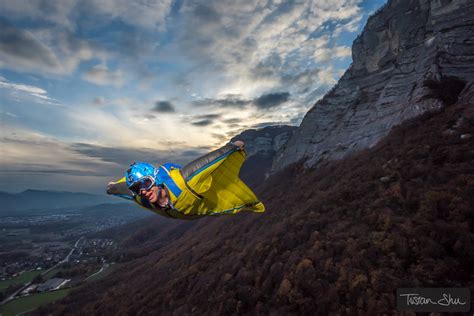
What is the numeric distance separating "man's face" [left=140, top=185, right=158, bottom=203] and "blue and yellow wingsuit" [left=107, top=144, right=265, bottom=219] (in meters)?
0.13

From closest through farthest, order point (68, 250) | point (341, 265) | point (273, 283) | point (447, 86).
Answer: point (341, 265) → point (273, 283) → point (447, 86) → point (68, 250)

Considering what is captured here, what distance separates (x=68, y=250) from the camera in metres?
142

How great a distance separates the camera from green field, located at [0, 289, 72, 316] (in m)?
64.9

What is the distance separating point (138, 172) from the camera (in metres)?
4.04

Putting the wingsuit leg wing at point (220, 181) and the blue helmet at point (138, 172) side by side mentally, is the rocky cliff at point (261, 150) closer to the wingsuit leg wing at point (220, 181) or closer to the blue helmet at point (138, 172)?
the wingsuit leg wing at point (220, 181)

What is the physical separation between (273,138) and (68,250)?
15028cm

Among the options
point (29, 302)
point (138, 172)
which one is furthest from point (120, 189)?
point (29, 302)

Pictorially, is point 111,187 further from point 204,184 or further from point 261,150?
point 261,150

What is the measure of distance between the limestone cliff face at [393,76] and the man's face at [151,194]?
3323 cm

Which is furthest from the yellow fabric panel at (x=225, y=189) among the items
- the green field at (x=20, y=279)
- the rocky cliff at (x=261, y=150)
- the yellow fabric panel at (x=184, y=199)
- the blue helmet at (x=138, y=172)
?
the green field at (x=20, y=279)

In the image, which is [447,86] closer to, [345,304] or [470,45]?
[470,45]

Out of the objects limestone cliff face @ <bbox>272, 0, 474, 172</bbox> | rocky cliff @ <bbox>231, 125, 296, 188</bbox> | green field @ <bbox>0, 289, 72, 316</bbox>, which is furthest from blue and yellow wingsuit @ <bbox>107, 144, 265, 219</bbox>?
rocky cliff @ <bbox>231, 125, 296, 188</bbox>

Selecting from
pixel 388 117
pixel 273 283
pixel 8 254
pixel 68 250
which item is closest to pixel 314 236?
pixel 273 283
